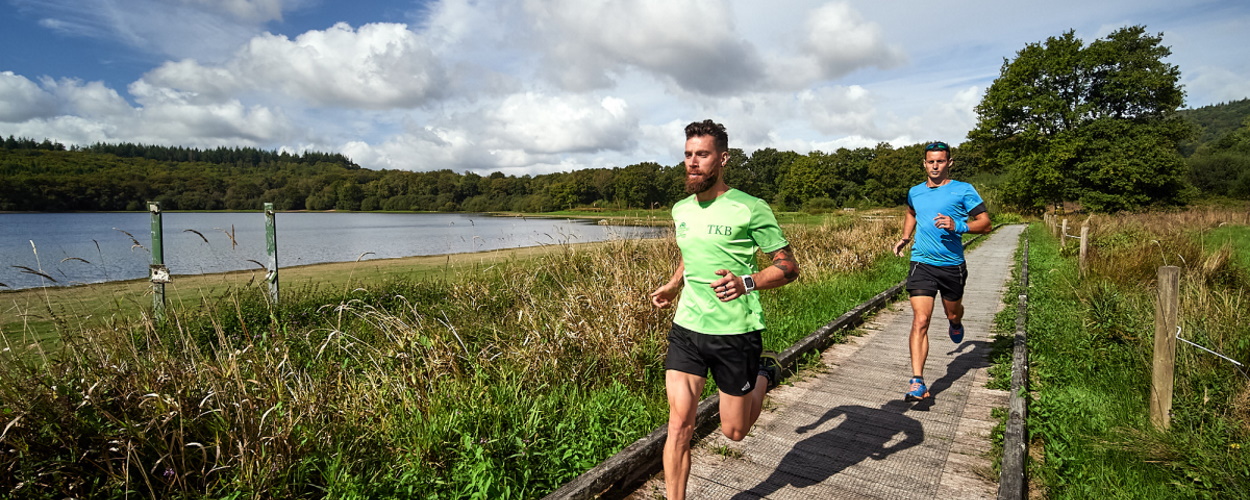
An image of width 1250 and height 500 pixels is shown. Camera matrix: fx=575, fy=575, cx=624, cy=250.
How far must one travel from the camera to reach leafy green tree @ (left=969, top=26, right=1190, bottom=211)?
37781 millimetres

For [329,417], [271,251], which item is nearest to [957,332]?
[329,417]

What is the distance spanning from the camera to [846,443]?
3885 millimetres

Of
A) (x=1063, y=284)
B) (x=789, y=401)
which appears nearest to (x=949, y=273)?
(x=789, y=401)

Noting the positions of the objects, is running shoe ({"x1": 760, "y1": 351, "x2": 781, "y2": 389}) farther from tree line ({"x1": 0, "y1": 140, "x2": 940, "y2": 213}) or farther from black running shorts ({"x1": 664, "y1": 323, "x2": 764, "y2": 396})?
tree line ({"x1": 0, "y1": 140, "x2": 940, "y2": 213})

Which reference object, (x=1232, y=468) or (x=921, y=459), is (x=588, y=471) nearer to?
(x=921, y=459)

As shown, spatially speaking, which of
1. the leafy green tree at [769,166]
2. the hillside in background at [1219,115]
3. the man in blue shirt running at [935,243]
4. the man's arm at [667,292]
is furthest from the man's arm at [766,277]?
the hillside in background at [1219,115]

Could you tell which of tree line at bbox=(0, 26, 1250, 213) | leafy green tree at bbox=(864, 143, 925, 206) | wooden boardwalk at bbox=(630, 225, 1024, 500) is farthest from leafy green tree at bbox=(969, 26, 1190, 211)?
wooden boardwalk at bbox=(630, 225, 1024, 500)

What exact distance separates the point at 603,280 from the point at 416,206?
112m

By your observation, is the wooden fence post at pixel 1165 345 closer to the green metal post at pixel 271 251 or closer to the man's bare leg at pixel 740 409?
the man's bare leg at pixel 740 409

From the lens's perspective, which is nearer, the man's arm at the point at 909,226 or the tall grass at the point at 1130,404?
the tall grass at the point at 1130,404

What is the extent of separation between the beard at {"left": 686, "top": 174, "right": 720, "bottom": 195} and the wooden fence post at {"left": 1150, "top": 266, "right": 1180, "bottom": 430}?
125 inches

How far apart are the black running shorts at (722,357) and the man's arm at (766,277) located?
0.77 ft

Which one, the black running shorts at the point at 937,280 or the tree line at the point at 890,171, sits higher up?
the tree line at the point at 890,171

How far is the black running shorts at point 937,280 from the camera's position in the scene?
474cm
